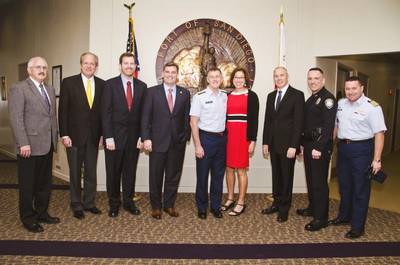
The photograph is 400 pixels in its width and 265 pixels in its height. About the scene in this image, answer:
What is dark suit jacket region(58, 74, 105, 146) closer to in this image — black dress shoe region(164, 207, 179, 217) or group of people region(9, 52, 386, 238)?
group of people region(9, 52, 386, 238)

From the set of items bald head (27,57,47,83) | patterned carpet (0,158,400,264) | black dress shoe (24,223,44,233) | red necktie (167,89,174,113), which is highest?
bald head (27,57,47,83)

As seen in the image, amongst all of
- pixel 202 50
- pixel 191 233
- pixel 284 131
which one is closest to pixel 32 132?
pixel 191 233

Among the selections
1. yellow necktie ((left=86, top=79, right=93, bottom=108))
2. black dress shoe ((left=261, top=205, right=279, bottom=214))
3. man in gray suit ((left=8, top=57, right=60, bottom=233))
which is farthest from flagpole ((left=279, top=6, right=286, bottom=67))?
man in gray suit ((left=8, top=57, right=60, bottom=233))

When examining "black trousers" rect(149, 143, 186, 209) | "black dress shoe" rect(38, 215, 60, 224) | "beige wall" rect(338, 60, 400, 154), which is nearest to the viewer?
"black dress shoe" rect(38, 215, 60, 224)

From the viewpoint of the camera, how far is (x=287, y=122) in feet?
12.7

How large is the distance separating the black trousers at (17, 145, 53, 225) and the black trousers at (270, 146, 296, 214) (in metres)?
2.38

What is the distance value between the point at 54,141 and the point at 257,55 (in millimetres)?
3023

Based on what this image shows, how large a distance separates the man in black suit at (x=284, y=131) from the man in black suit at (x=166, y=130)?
37.6 inches

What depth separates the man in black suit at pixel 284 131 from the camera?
3793mm

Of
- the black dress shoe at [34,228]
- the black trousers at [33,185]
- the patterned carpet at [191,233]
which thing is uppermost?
the black trousers at [33,185]

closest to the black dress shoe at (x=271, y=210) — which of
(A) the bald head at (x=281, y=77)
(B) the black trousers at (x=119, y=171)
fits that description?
(A) the bald head at (x=281, y=77)

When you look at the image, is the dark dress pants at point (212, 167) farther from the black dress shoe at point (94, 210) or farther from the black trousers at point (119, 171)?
the black dress shoe at point (94, 210)

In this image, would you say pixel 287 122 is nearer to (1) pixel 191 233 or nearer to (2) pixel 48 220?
(1) pixel 191 233

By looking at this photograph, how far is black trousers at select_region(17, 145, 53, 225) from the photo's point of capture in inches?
135
